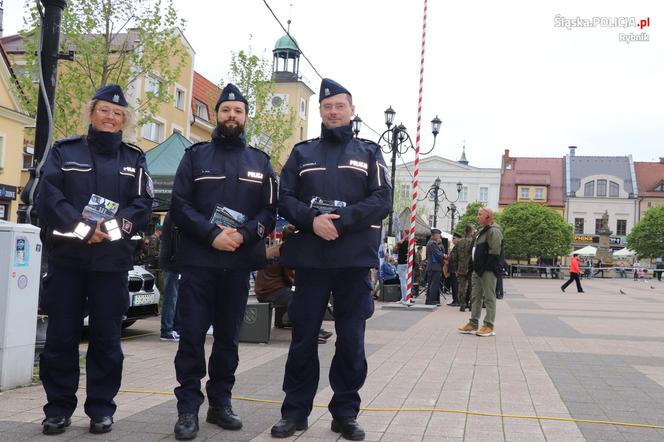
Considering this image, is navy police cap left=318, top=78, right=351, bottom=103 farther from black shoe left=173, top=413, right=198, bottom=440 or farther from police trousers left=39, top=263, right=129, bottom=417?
black shoe left=173, top=413, right=198, bottom=440

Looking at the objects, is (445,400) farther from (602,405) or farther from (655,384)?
(655,384)

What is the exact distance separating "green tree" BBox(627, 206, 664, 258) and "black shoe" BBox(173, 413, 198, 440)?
245ft

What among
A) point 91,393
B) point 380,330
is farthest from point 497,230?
point 91,393

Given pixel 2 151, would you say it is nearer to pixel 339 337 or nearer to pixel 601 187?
pixel 339 337

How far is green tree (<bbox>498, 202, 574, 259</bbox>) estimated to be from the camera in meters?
66.4

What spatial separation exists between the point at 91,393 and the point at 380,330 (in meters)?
7.20

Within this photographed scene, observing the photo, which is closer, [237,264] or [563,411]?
[237,264]

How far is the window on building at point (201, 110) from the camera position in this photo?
44375mm

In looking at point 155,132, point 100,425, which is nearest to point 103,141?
point 100,425

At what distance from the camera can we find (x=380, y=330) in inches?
433

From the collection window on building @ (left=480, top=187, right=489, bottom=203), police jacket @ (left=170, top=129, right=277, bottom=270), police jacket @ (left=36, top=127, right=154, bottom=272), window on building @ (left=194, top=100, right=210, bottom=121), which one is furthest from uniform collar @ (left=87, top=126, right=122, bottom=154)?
window on building @ (left=480, top=187, right=489, bottom=203)

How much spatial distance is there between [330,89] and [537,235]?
65106mm

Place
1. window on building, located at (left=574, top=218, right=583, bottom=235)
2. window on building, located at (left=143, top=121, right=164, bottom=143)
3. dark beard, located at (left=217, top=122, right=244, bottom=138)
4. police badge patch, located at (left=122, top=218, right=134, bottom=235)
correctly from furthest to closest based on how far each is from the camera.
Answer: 1. window on building, located at (left=574, top=218, right=583, bottom=235)
2. window on building, located at (left=143, top=121, right=164, bottom=143)
3. dark beard, located at (left=217, top=122, right=244, bottom=138)
4. police badge patch, located at (left=122, top=218, right=134, bottom=235)

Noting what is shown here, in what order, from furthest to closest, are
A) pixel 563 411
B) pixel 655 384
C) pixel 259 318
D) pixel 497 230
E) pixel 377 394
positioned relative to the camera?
pixel 497 230 → pixel 259 318 → pixel 655 384 → pixel 377 394 → pixel 563 411
